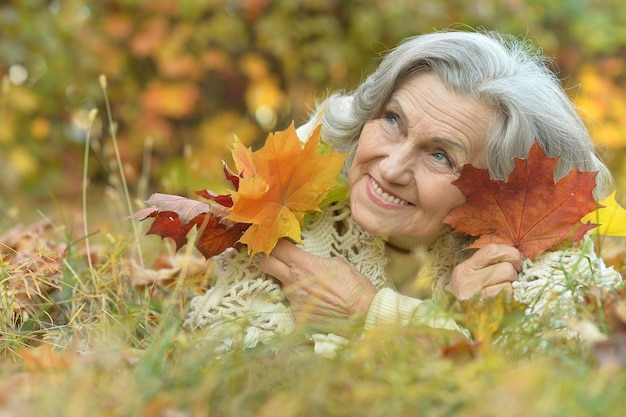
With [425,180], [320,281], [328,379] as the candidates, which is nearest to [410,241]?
[425,180]

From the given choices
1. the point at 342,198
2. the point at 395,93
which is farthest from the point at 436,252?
the point at 395,93

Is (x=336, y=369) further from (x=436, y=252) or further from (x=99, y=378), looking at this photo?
(x=436, y=252)

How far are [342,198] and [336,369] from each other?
91 centimetres

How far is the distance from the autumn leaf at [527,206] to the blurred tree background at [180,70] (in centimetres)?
300

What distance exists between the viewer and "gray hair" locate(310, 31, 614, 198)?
2084 millimetres

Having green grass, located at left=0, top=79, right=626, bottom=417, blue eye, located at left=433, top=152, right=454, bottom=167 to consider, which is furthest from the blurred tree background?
green grass, located at left=0, top=79, right=626, bottom=417

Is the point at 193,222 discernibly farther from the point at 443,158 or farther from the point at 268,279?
the point at 443,158

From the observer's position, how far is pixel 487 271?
81.0 inches

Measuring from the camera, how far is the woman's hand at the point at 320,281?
6.75 feet

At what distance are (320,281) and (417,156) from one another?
43 cm

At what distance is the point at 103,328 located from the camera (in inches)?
77.2

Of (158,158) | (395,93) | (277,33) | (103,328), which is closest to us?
(103,328)

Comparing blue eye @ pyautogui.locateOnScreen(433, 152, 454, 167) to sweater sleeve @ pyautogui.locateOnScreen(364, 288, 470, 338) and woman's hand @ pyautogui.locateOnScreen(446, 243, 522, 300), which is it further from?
sweater sleeve @ pyautogui.locateOnScreen(364, 288, 470, 338)

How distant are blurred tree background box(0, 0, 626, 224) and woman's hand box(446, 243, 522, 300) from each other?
3.03 m
